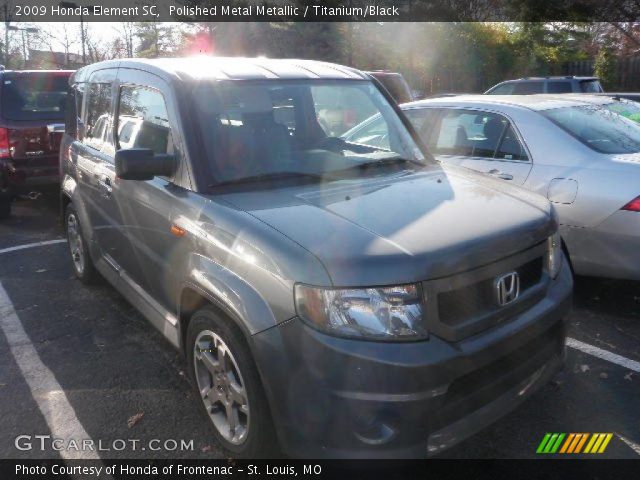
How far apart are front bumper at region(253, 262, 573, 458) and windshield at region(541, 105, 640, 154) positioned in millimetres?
2913

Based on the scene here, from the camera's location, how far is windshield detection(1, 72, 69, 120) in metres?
7.80

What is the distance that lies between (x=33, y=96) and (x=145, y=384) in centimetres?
591

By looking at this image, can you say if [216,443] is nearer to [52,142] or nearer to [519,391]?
[519,391]

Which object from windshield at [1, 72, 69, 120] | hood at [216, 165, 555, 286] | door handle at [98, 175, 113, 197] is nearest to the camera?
hood at [216, 165, 555, 286]

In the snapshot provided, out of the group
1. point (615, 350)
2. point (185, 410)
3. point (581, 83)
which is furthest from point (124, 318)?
point (581, 83)

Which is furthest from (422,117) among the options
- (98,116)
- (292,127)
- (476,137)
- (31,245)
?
(31,245)

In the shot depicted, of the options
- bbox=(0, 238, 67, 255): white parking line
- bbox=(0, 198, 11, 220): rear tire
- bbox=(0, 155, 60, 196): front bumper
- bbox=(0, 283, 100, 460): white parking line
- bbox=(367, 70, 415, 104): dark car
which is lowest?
bbox=(0, 283, 100, 460): white parking line

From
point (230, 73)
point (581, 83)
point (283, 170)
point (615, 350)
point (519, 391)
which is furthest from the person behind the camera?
point (581, 83)

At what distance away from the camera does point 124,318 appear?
4.79m

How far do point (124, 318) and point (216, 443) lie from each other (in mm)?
1991

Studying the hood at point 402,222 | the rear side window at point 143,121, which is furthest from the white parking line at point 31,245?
the hood at point 402,222

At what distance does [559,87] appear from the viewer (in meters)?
14.3

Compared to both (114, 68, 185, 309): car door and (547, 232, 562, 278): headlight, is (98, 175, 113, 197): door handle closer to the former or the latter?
(114, 68, 185, 309): car door

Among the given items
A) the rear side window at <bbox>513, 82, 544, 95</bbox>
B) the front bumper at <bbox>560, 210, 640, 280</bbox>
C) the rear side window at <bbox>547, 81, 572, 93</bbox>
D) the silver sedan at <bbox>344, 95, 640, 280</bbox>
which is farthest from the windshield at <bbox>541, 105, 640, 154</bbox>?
the rear side window at <bbox>513, 82, 544, 95</bbox>
